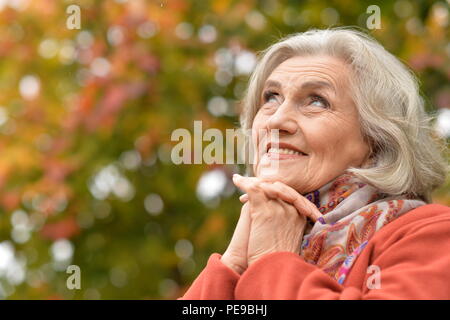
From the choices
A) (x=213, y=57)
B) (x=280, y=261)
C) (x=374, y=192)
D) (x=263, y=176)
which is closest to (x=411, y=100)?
(x=374, y=192)

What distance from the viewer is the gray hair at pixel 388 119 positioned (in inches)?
93.0

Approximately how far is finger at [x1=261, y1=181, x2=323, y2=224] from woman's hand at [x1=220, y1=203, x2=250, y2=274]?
125mm

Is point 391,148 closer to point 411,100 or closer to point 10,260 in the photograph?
point 411,100

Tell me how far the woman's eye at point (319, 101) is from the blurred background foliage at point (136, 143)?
304 centimetres

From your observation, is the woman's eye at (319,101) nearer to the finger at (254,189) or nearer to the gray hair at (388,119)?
the gray hair at (388,119)

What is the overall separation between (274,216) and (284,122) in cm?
31

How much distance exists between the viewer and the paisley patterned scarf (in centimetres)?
218

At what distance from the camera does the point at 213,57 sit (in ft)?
19.3

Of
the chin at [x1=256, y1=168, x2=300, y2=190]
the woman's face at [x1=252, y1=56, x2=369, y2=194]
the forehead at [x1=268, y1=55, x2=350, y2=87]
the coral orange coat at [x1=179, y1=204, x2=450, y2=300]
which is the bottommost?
the coral orange coat at [x1=179, y1=204, x2=450, y2=300]

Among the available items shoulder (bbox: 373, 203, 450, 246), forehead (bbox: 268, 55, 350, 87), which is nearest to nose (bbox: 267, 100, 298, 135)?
forehead (bbox: 268, 55, 350, 87)

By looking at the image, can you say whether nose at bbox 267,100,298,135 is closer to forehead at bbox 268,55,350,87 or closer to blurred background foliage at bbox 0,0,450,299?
forehead at bbox 268,55,350,87

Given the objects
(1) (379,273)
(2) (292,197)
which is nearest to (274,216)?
(2) (292,197)

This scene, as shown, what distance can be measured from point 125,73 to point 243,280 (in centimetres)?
399

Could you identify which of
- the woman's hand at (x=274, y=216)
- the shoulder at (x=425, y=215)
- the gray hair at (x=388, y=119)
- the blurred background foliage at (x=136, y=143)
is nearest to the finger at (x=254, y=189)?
the woman's hand at (x=274, y=216)
